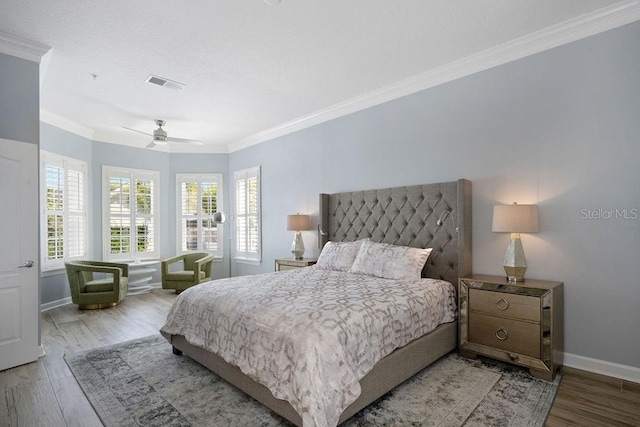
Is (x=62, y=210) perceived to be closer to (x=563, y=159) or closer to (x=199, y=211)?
(x=199, y=211)

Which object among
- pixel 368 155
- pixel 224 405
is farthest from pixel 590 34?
pixel 224 405

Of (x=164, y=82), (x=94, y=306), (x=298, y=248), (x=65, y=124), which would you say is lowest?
(x=94, y=306)

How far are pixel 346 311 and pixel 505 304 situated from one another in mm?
1603

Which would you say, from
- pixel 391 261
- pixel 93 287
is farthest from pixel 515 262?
pixel 93 287

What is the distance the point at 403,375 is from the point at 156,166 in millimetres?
6626

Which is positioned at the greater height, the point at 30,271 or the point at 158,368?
the point at 30,271

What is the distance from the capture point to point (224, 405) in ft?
8.18

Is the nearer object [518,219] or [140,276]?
[518,219]

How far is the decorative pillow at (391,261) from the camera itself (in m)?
3.57

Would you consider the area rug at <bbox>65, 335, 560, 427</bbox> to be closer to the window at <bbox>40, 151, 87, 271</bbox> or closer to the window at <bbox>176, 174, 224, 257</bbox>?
the window at <bbox>40, 151, 87, 271</bbox>

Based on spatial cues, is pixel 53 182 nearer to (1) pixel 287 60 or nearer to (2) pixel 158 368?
(2) pixel 158 368

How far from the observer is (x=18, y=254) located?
3295 mm

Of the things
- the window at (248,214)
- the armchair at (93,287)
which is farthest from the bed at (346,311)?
the armchair at (93,287)

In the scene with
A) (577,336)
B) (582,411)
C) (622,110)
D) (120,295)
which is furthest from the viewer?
(120,295)
